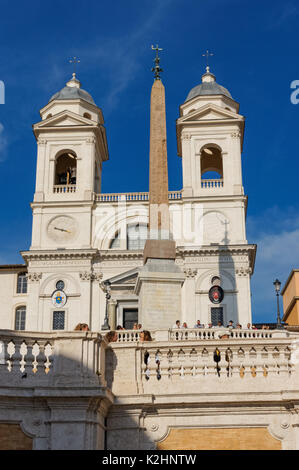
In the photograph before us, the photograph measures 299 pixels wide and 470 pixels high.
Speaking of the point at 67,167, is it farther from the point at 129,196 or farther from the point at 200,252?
the point at 200,252

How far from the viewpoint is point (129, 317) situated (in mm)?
46812

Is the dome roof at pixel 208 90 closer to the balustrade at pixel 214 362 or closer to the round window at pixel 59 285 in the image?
the round window at pixel 59 285

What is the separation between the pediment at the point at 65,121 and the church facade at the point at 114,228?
0.08 metres

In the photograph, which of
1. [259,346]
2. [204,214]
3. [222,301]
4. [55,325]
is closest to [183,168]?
[204,214]

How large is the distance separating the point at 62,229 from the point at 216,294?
12002 millimetres

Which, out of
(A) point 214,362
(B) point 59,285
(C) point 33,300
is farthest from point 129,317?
(A) point 214,362

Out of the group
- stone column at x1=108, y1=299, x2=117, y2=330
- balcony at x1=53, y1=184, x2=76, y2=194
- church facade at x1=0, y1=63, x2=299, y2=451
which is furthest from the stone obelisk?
balcony at x1=53, y1=184, x2=76, y2=194

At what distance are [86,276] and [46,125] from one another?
42.1 ft

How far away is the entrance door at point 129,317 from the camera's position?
46656 millimetres

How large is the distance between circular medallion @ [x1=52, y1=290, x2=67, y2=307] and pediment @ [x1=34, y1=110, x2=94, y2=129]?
13326 mm

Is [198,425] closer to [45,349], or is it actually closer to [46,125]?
[45,349]

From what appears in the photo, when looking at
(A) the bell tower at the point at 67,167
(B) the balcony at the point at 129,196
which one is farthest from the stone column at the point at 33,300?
(B) the balcony at the point at 129,196
